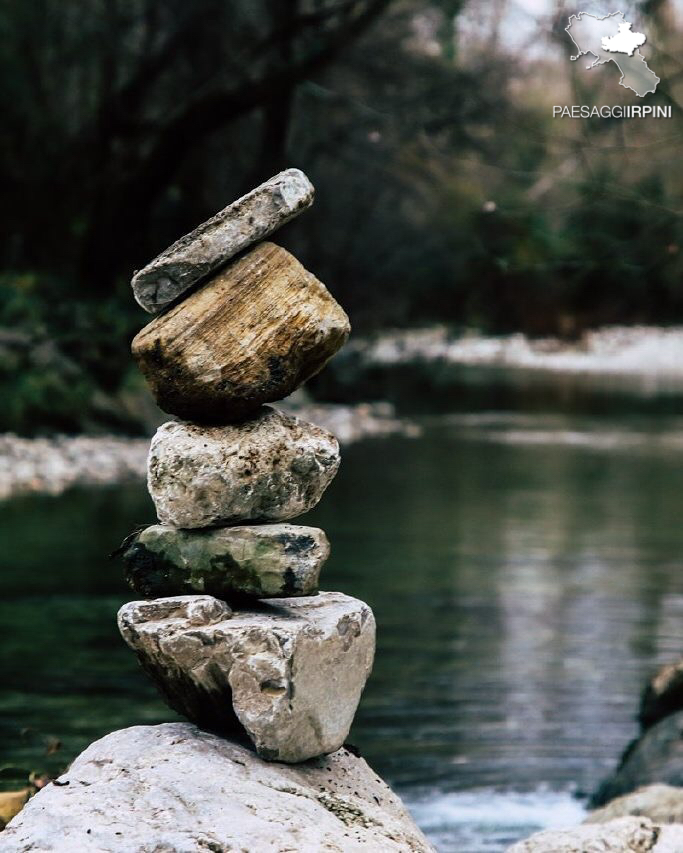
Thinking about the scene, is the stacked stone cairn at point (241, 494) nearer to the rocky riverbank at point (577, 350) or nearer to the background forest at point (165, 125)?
the background forest at point (165, 125)

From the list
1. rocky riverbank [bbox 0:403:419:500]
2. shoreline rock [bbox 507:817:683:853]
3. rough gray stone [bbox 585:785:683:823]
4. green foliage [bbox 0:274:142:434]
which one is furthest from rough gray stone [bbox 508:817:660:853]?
green foliage [bbox 0:274:142:434]

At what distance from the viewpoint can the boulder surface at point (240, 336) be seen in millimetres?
3877

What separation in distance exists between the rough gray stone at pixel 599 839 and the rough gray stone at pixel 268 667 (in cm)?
63

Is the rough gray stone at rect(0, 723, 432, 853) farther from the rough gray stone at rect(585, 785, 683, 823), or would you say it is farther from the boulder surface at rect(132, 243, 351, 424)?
the rough gray stone at rect(585, 785, 683, 823)

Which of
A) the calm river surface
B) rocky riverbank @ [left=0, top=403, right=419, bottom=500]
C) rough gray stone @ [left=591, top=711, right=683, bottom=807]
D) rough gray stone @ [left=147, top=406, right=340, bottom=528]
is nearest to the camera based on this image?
rough gray stone @ [left=147, top=406, right=340, bottom=528]

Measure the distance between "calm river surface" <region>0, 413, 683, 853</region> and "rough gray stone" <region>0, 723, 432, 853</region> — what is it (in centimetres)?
161

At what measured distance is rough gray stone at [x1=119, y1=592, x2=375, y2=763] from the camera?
3.80 metres

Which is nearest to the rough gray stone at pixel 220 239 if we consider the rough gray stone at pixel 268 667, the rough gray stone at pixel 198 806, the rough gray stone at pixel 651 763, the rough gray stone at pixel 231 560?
the rough gray stone at pixel 231 560

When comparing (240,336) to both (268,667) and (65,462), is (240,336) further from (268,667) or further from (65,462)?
(65,462)

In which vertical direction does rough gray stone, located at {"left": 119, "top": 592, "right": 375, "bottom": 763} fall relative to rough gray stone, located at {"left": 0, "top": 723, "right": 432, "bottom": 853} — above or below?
above

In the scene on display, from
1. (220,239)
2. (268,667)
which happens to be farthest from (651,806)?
(220,239)

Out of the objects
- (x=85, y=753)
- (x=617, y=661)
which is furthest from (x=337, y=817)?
(x=617, y=661)

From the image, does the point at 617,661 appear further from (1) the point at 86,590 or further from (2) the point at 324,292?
(2) the point at 324,292

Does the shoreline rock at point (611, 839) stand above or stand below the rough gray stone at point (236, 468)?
below
